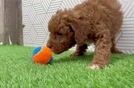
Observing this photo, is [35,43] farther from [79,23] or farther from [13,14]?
[79,23]

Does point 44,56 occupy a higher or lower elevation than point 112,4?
lower

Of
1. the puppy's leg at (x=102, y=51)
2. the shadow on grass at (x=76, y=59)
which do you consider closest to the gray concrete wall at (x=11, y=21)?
the shadow on grass at (x=76, y=59)

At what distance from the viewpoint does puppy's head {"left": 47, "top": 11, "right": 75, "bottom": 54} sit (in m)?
2.41

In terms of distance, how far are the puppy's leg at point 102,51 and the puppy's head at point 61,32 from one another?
0.21m

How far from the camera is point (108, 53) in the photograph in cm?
233

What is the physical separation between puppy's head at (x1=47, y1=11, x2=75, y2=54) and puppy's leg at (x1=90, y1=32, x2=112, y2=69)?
21cm

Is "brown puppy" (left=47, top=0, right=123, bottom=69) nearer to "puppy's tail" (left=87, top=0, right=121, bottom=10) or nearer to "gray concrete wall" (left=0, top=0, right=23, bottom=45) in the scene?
"puppy's tail" (left=87, top=0, right=121, bottom=10)

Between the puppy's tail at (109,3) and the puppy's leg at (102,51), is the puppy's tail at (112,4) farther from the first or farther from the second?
the puppy's leg at (102,51)

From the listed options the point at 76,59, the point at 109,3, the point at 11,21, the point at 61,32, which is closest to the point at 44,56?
the point at 61,32

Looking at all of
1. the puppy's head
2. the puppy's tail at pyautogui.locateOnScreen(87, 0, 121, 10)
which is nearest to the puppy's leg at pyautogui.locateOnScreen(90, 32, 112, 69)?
the puppy's head

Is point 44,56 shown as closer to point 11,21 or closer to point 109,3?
point 109,3

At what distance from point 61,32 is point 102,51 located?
1.10 feet

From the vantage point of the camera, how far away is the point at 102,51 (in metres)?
2.31

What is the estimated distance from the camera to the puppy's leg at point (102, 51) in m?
2.22
